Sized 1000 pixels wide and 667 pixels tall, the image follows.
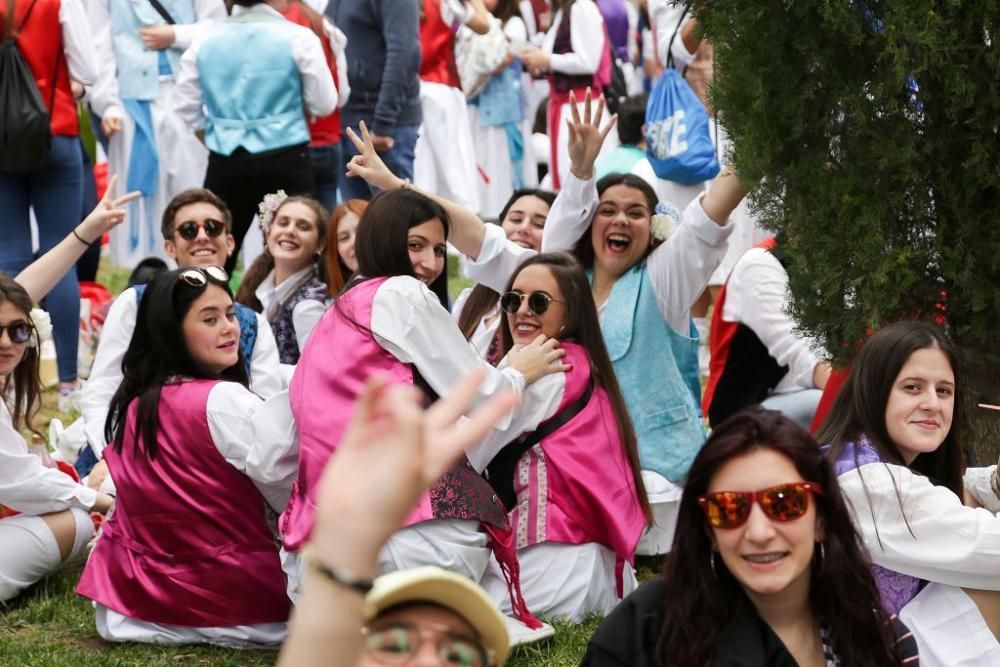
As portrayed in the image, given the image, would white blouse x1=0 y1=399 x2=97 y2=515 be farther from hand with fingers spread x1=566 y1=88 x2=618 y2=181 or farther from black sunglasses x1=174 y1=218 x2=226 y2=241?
hand with fingers spread x1=566 y1=88 x2=618 y2=181

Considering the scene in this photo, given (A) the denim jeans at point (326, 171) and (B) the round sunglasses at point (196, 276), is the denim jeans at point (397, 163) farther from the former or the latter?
(B) the round sunglasses at point (196, 276)

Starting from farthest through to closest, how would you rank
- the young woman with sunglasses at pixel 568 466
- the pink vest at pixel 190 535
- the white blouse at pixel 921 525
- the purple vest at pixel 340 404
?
1. the young woman with sunglasses at pixel 568 466
2. the pink vest at pixel 190 535
3. the purple vest at pixel 340 404
4. the white blouse at pixel 921 525

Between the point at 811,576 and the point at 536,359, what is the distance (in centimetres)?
Answer: 215

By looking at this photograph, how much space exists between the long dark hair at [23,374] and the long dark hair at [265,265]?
153 cm

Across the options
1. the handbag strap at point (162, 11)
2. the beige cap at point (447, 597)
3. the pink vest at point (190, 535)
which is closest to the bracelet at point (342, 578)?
the beige cap at point (447, 597)

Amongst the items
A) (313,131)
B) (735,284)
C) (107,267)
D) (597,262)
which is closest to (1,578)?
(597,262)

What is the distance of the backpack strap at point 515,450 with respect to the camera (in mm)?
5121

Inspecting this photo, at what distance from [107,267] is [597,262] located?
22.5 ft

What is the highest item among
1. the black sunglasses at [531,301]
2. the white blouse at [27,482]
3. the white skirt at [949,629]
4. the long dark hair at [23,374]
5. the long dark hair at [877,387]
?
the long dark hair at [877,387]

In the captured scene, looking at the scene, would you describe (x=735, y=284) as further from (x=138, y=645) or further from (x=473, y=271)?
(x=138, y=645)

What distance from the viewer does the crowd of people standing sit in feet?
9.11

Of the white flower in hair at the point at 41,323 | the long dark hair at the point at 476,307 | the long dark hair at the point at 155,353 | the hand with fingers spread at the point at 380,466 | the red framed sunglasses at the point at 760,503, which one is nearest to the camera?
the hand with fingers spread at the point at 380,466

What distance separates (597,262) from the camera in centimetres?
593

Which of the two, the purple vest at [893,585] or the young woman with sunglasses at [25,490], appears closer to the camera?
the purple vest at [893,585]
